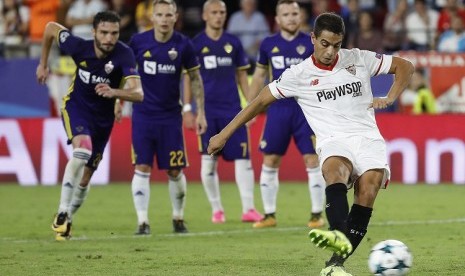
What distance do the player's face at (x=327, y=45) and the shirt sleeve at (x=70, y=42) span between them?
387 cm

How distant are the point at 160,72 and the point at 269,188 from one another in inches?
81.8

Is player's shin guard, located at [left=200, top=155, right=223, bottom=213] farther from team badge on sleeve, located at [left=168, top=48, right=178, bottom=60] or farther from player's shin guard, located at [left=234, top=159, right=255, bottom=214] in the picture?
team badge on sleeve, located at [left=168, top=48, right=178, bottom=60]

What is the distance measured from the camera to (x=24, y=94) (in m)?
21.2

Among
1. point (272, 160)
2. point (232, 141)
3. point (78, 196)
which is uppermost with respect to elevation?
point (232, 141)

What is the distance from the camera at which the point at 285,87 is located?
9.41 meters

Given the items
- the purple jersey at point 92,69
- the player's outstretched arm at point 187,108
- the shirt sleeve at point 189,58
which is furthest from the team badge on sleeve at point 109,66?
the player's outstretched arm at point 187,108

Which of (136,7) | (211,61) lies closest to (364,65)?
(211,61)

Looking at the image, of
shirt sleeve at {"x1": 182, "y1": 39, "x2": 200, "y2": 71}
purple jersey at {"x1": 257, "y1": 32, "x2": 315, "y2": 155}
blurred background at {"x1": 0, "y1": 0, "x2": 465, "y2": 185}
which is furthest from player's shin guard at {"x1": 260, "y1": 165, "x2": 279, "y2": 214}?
blurred background at {"x1": 0, "y1": 0, "x2": 465, "y2": 185}

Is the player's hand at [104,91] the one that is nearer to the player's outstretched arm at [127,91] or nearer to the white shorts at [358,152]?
the player's outstretched arm at [127,91]

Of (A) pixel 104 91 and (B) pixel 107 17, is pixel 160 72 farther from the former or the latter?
(A) pixel 104 91

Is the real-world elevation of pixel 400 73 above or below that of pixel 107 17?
below

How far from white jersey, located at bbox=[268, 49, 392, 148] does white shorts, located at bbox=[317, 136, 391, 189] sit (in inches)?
2.3

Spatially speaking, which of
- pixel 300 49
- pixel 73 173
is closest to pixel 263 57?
pixel 300 49

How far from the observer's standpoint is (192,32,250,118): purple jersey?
47.8 ft
